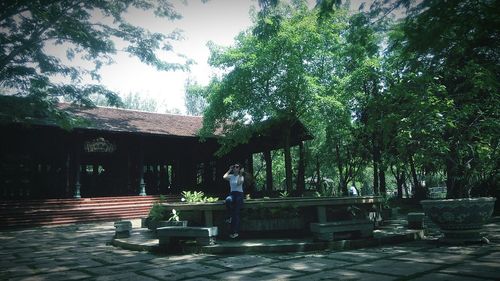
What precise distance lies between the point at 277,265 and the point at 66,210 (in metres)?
12.8

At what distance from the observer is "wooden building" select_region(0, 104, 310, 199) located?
16750mm

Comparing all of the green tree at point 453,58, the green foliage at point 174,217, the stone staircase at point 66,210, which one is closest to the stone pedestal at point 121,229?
the green foliage at point 174,217

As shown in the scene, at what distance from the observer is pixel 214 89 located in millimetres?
14211

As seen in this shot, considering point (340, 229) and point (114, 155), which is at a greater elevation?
point (114, 155)

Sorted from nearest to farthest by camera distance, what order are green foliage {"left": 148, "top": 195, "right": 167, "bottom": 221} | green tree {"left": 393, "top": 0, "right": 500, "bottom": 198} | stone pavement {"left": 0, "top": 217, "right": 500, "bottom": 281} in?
green tree {"left": 393, "top": 0, "right": 500, "bottom": 198}
stone pavement {"left": 0, "top": 217, "right": 500, "bottom": 281}
green foliage {"left": 148, "top": 195, "right": 167, "bottom": 221}

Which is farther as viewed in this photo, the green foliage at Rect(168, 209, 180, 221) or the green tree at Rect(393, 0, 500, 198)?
the green foliage at Rect(168, 209, 180, 221)

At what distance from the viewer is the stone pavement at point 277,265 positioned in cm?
422

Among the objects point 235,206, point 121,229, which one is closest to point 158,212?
point 121,229

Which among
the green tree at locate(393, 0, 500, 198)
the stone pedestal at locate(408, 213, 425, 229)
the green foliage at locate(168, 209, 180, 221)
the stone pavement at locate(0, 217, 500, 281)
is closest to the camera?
the green tree at locate(393, 0, 500, 198)

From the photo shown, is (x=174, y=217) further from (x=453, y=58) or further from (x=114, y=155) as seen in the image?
(x=114, y=155)

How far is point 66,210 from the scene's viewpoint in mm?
14344

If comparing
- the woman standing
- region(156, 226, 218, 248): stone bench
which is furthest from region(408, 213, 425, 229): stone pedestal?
region(156, 226, 218, 248): stone bench

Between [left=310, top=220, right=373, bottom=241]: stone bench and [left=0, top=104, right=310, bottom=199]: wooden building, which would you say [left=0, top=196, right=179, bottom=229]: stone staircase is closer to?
[left=0, top=104, right=310, bottom=199]: wooden building

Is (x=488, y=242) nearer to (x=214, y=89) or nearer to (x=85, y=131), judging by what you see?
(x=214, y=89)
